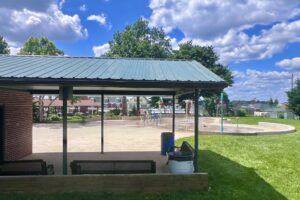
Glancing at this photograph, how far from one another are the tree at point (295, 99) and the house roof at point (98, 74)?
135 feet

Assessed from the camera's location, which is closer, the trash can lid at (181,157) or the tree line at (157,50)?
the trash can lid at (181,157)

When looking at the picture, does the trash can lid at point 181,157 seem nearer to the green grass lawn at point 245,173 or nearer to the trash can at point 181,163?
the trash can at point 181,163

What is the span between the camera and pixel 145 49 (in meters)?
55.2

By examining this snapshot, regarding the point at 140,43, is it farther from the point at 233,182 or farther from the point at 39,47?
the point at 233,182

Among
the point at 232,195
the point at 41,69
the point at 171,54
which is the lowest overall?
the point at 232,195

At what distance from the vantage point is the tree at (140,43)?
55.4 m

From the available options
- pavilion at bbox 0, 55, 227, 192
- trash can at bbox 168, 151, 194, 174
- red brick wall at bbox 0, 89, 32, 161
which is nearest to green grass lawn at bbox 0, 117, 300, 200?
trash can at bbox 168, 151, 194, 174

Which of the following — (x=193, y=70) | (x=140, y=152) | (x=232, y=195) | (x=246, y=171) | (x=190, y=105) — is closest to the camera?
(x=232, y=195)

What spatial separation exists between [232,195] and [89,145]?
427 inches

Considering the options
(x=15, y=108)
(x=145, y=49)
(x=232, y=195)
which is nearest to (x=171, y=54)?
(x=145, y=49)

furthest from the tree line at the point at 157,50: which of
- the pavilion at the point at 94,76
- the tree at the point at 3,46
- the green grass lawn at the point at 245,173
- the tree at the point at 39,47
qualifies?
the pavilion at the point at 94,76

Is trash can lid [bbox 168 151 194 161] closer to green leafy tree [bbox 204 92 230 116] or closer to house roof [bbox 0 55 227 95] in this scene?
house roof [bbox 0 55 227 95]

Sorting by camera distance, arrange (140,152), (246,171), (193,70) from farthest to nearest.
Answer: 1. (140,152)
2. (246,171)
3. (193,70)

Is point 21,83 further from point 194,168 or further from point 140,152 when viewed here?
point 140,152
